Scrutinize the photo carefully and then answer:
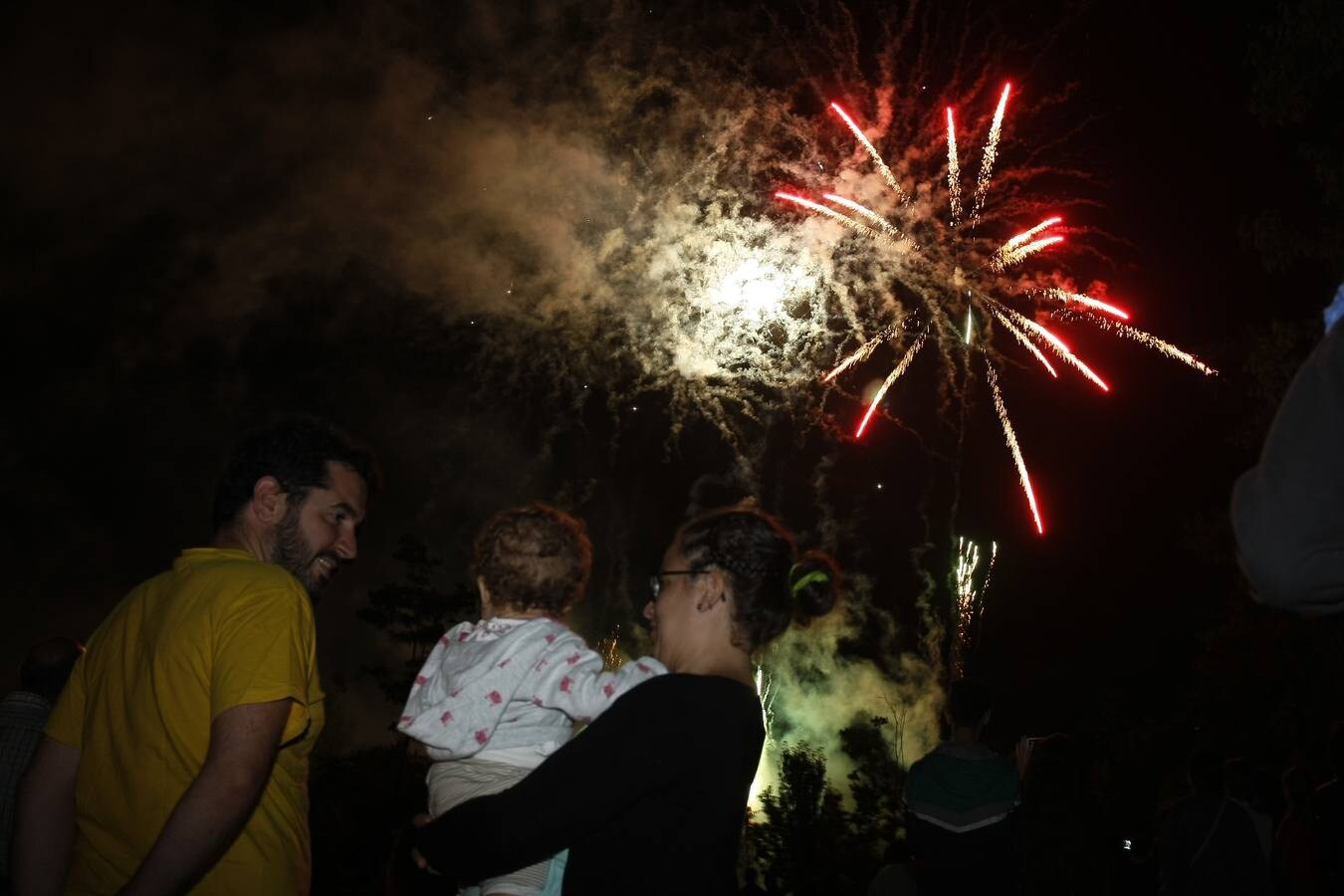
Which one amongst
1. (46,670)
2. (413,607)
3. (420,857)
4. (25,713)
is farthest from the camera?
(413,607)

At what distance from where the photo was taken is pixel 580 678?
278cm

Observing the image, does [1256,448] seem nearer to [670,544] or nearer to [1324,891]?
[1324,891]

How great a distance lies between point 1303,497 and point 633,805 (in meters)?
1.50

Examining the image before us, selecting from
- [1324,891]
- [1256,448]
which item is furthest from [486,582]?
[1256,448]

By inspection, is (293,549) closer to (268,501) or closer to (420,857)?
(268,501)

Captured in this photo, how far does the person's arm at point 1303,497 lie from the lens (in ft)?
4.31

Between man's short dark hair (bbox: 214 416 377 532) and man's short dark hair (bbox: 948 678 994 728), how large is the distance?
3.69 m

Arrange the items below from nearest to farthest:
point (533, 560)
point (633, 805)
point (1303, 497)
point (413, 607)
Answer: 1. point (1303, 497)
2. point (633, 805)
3. point (533, 560)
4. point (413, 607)

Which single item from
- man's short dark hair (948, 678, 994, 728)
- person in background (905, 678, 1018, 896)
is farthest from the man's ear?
man's short dark hair (948, 678, 994, 728)

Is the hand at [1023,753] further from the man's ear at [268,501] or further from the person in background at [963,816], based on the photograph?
the man's ear at [268,501]

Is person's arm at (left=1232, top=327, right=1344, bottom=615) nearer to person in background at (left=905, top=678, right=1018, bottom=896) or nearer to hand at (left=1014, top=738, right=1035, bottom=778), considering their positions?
person in background at (left=905, top=678, right=1018, bottom=896)

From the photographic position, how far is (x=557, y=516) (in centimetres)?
336

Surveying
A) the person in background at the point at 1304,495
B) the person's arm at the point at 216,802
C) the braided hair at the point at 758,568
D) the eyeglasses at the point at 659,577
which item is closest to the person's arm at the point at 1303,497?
the person in background at the point at 1304,495

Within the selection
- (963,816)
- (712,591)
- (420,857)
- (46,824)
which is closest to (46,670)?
(46,824)
